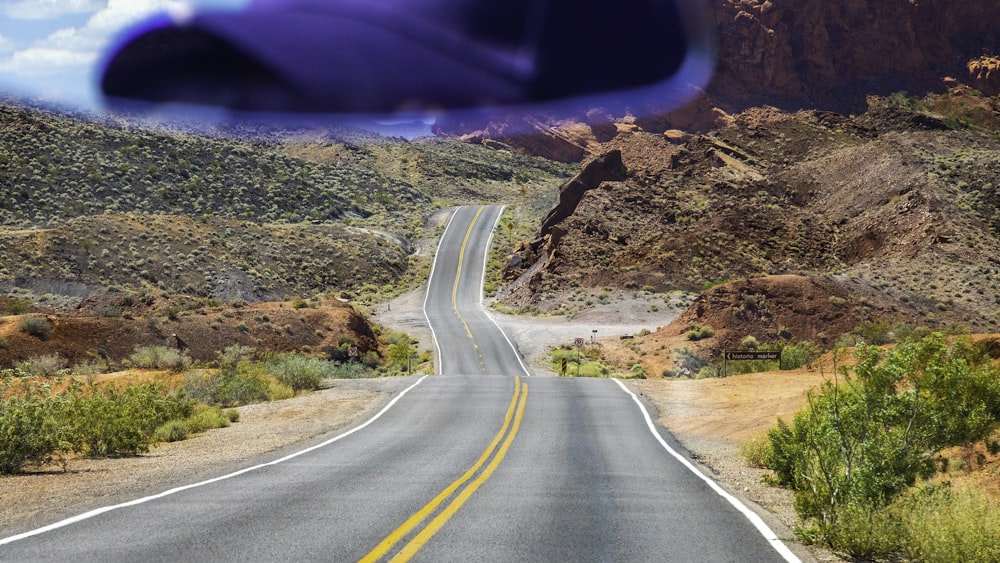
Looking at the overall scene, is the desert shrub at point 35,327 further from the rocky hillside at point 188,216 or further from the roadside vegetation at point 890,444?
the roadside vegetation at point 890,444

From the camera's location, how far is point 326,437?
680 inches

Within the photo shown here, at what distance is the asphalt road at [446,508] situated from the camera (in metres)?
7.36

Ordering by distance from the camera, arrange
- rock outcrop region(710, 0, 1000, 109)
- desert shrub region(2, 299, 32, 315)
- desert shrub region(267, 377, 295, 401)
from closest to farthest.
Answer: desert shrub region(267, 377, 295, 401), desert shrub region(2, 299, 32, 315), rock outcrop region(710, 0, 1000, 109)

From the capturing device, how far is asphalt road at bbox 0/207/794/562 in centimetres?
736

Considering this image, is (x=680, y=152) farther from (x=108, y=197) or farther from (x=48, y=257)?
(x=48, y=257)

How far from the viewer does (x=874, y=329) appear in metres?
41.9

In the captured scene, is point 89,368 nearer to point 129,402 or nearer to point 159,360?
point 159,360

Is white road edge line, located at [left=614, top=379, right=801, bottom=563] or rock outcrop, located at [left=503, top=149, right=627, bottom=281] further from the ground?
rock outcrop, located at [left=503, top=149, right=627, bottom=281]

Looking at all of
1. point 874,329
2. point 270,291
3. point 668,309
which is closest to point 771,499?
point 874,329

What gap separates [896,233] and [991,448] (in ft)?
185

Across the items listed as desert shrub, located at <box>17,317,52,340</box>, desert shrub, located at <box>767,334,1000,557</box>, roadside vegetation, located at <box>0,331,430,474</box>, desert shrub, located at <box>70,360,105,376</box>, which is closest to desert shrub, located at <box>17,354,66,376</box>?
roadside vegetation, located at <box>0,331,430,474</box>

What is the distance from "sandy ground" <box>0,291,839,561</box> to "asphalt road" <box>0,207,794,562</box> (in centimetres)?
62

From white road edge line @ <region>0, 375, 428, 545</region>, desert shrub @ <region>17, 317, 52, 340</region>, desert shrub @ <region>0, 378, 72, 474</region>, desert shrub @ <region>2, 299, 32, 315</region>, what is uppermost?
desert shrub @ <region>2, 299, 32, 315</region>

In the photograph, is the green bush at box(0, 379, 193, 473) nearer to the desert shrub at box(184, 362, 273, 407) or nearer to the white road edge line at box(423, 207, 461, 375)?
the desert shrub at box(184, 362, 273, 407)
